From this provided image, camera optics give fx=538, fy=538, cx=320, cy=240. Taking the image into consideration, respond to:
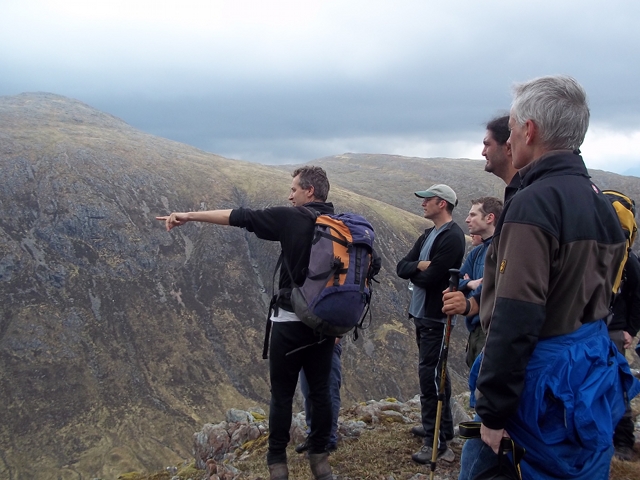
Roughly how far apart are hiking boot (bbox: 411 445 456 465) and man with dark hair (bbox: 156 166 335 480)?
1505 mm

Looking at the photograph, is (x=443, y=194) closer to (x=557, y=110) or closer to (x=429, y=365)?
(x=429, y=365)

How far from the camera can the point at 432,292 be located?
742 cm

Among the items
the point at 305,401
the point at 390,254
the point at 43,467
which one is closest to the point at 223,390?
the point at 43,467

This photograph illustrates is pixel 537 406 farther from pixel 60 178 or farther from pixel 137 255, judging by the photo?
pixel 60 178

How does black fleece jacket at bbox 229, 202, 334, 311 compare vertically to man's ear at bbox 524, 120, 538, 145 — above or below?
below

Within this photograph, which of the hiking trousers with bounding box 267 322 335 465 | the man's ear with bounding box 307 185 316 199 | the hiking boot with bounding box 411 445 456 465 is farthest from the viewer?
the hiking boot with bounding box 411 445 456 465

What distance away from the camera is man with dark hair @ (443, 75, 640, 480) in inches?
121

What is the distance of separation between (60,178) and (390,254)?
6044 cm

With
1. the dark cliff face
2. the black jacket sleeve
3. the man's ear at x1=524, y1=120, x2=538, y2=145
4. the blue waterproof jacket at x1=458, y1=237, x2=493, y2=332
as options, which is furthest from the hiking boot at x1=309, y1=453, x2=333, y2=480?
the dark cliff face

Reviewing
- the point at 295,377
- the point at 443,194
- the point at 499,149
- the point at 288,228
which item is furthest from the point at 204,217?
the point at 443,194

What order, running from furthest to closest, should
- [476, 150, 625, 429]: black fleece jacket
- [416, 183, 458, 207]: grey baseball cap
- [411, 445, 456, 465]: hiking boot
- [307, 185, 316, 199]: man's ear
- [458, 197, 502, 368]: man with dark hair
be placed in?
[416, 183, 458, 207]: grey baseball cap → [411, 445, 456, 465]: hiking boot → [458, 197, 502, 368]: man with dark hair → [307, 185, 316, 199]: man's ear → [476, 150, 625, 429]: black fleece jacket

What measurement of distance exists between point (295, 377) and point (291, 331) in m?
0.62

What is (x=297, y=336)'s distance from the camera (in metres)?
6.06

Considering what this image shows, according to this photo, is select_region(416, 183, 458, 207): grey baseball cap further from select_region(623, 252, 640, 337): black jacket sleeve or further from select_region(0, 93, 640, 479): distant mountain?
select_region(0, 93, 640, 479): distant mountain
